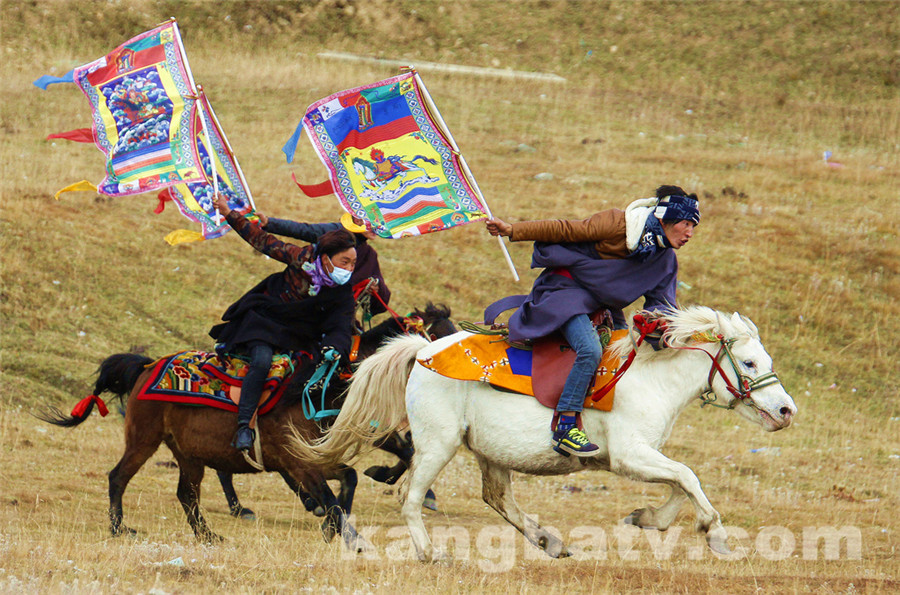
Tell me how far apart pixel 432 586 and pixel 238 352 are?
3262 millimetres

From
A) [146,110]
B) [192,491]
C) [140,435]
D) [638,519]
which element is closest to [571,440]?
[638,519]

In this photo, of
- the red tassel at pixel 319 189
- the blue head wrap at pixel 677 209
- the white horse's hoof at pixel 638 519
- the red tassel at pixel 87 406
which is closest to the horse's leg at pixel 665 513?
the white horse's hoof at pixel 638 519

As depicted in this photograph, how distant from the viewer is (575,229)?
6719 mm

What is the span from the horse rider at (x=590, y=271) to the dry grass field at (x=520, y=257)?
127 centimetres

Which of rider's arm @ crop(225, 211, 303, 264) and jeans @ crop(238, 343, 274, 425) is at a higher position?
rider's arm @ crop(225, 211, 303, 264)

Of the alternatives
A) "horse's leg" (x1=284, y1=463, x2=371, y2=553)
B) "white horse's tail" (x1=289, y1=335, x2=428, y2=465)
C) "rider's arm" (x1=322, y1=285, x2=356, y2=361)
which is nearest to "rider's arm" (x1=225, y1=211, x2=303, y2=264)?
"rider's arm" (x1=322, y1=285, x2=356, y2=361)

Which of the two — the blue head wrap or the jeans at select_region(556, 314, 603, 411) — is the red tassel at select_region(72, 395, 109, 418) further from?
the blue head wrap

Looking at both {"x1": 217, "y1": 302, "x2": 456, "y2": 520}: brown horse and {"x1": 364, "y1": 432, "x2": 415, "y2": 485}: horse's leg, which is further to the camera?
{"x1": 364, "y1": 432, "x2": 415, "y2": 485}: horse's leg

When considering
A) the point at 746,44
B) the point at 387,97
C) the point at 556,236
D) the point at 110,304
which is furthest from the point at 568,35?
the point at 556,236

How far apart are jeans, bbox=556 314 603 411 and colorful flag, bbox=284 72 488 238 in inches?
81.8

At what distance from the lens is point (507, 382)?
6.71m

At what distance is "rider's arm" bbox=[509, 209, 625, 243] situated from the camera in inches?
262

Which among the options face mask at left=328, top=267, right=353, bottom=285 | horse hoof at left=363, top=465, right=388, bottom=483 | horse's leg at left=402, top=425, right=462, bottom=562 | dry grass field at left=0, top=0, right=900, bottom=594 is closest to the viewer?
horse's leg at left=402, top=425, right=462, bottom=562

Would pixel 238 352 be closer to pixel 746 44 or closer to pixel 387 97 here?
pixel 387 97
